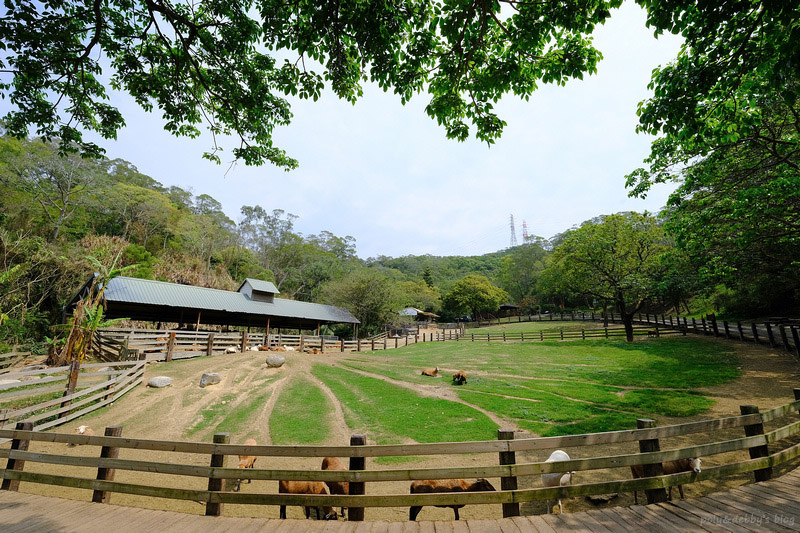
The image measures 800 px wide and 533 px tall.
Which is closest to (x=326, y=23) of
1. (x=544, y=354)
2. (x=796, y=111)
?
(x=796, y=111)

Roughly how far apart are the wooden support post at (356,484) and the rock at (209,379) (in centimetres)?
1110

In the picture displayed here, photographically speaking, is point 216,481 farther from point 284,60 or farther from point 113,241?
point 113,241

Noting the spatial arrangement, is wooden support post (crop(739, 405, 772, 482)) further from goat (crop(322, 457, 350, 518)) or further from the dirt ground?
goat (crop(322, 457, 350, 518))

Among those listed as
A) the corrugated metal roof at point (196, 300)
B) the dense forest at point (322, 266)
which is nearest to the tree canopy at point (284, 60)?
the dense forest at point (322, 266)

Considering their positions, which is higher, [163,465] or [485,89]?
[485,89]

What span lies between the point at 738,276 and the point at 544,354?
10.4 metres

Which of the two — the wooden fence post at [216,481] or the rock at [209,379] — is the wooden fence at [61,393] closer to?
the rock at [209,379]

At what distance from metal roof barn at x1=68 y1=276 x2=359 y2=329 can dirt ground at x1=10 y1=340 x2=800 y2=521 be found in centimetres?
662

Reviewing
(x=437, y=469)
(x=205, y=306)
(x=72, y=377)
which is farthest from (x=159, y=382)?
(x=437, y=469)

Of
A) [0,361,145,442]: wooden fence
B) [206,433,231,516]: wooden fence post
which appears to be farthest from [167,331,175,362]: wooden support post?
[206,433,231,516]: wooden fence post

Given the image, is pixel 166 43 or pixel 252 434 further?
pixel 252 434

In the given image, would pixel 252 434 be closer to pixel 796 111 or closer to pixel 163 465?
pixel 163 465

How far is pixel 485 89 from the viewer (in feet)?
17.4

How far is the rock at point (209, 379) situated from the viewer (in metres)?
12.1
